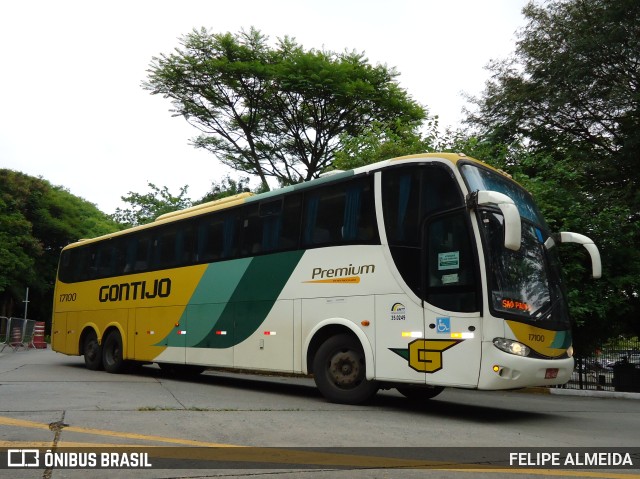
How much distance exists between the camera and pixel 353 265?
983 centimetres

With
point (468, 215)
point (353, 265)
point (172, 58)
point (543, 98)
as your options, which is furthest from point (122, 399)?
point (172, 58)

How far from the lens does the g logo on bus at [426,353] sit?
8.54 metres

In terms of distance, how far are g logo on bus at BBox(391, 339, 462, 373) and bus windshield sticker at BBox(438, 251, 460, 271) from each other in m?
0.97

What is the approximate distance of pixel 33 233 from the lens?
51531 mm

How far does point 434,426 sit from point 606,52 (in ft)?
49.6

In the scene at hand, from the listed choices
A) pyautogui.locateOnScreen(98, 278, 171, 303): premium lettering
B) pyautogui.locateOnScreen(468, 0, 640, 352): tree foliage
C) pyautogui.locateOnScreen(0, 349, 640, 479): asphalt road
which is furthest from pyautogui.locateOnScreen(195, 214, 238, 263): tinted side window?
pyautogui.locateOnScreen(468, 0, 640, 352): tree foliage

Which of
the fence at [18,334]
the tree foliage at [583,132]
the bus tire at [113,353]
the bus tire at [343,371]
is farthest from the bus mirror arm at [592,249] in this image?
the fence at [18,334]

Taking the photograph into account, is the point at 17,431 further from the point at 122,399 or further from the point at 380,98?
the point at 380,98

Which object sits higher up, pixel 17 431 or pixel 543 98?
pixel 543 98

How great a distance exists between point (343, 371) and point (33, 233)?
47.8 m

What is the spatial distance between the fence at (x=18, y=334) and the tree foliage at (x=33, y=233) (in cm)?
1186

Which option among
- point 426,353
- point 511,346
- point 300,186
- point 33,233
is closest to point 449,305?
point 426,353

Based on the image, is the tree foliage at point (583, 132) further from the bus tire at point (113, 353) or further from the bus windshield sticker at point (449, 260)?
the bus tire at point (113, 353)

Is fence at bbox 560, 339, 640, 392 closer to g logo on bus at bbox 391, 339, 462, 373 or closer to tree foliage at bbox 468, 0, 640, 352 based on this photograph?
tree foliage at bbox 468, 0, 640, 352
